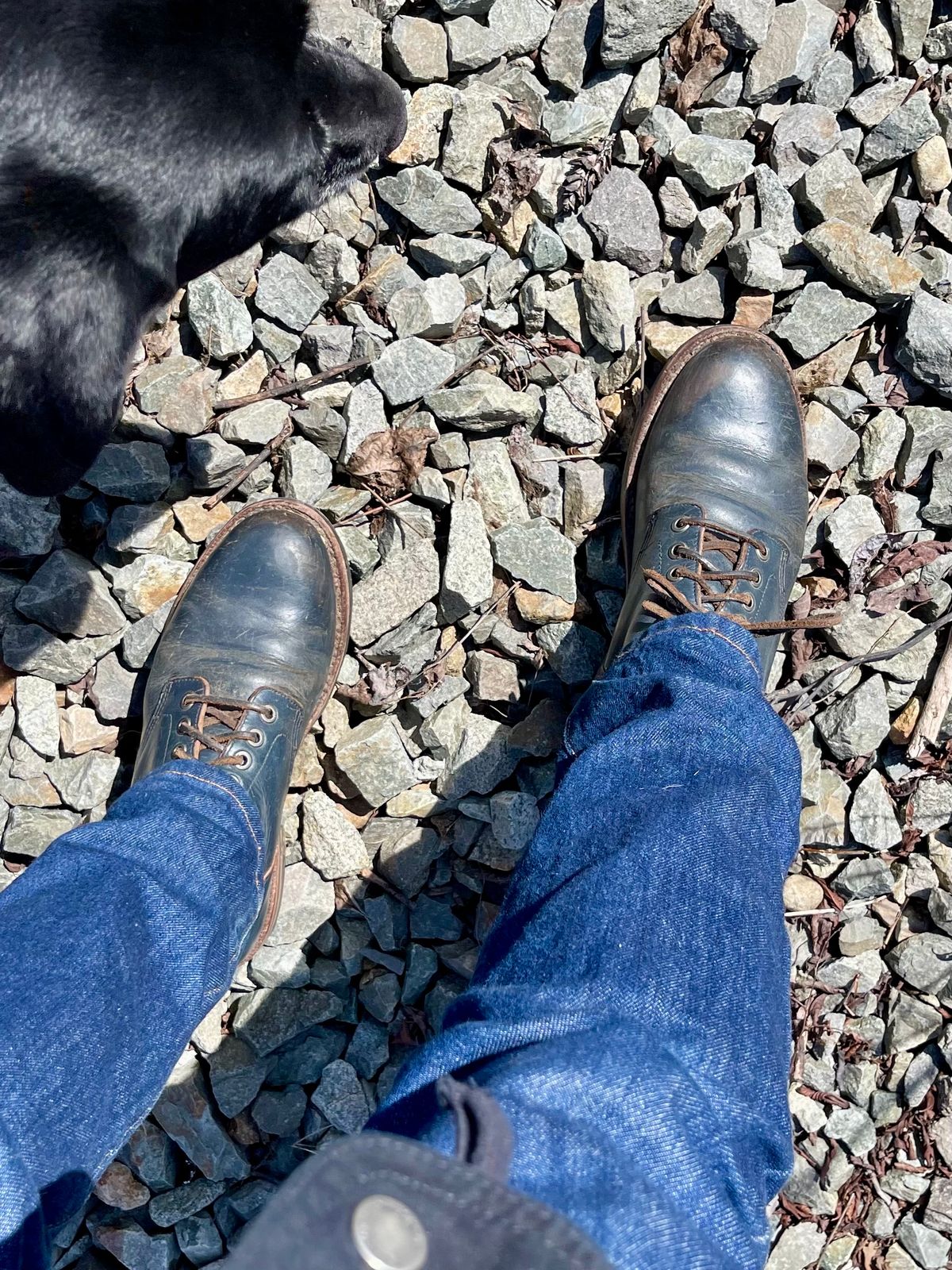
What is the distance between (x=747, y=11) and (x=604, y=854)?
6.97ft

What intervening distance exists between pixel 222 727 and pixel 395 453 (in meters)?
0.80

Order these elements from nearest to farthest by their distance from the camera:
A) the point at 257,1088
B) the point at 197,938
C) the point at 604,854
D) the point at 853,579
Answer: the point at 604,854 → the point at 197,938 → the point at 257,1088 → the point at 853,579

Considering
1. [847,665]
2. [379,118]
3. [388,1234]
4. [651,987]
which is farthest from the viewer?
[847,665]

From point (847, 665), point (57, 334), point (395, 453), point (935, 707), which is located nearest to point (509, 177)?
point (395, 453)

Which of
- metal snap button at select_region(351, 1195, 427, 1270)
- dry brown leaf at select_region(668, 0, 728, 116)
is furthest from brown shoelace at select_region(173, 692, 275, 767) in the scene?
dry brown leaf at select_region(668, 0, 728, 116)

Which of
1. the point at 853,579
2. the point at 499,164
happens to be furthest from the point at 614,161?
the point at 853,579

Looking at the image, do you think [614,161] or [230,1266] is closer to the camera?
[230,1266]

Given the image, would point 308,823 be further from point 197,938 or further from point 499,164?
point 499,164

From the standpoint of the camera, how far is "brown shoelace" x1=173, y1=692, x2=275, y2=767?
2.48 meters

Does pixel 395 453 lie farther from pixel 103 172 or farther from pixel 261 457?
pixel 103 172

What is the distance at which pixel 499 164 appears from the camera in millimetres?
2629

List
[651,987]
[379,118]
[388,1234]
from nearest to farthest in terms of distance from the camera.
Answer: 1. [388,1234]
2. [651,987]
3. [379,118]

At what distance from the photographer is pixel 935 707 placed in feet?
8.31

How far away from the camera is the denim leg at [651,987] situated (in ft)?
4.02
